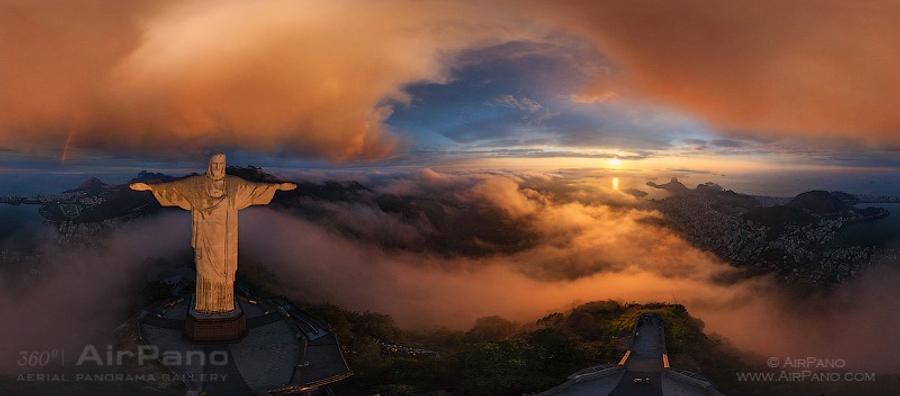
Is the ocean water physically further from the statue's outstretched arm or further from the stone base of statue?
the statue's outstretched arm

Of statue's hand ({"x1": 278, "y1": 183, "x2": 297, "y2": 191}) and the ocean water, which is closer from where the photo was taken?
statue's hand ({"x1": 278, "y1": 183, "x2": 297, "y2": 191})

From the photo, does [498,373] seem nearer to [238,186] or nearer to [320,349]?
[320,349]

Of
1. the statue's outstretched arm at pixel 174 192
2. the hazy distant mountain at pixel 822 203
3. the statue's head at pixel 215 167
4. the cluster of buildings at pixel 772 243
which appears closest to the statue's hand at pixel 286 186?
the statue's head at pixel 215 167

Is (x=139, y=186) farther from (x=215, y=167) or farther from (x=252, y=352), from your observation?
(x=252, y=352)

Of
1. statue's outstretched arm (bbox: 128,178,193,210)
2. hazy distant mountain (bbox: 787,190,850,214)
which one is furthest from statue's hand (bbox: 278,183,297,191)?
hazy distant mountain (bbox: 787,190,850,214)

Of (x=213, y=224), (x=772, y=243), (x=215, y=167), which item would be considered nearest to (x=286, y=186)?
(x=215, y=167)

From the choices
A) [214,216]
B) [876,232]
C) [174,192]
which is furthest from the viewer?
[876,232]

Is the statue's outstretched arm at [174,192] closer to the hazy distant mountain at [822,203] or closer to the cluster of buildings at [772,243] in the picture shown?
the cluster of buildings at [772,243]

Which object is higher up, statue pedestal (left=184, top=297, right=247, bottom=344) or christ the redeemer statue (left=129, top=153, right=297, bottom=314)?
christ the redeemer statue (left=129, top=153, right=297, bottom=314)
